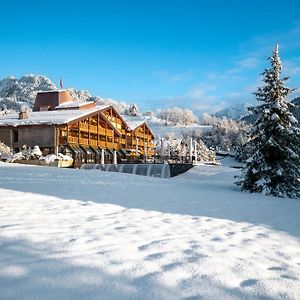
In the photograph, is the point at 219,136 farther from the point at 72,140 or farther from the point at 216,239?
the point at 216,239

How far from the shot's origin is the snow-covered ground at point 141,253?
10.5ft

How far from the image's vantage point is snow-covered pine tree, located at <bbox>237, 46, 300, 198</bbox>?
48.0 ft

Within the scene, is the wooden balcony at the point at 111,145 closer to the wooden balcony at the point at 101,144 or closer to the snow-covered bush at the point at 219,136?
the wooden balcony at the point at 101,144

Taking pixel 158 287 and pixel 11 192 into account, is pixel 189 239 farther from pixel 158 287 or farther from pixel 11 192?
pixel 11 192

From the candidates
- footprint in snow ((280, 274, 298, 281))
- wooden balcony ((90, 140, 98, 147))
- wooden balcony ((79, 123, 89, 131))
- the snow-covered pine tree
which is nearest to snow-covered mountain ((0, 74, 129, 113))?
wooden balcony ((90, 140, 98, 147))

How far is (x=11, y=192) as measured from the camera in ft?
31.4

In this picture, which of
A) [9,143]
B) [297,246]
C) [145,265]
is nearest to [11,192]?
[145,265]

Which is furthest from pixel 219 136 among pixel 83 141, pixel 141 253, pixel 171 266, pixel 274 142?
pixel 171 266

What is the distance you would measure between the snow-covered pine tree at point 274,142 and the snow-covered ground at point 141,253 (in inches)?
266

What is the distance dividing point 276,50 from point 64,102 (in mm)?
41810

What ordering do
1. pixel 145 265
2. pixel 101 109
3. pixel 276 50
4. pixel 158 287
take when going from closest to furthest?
pixel 158 287, pixel 145 265, pixel 276 50, pixel 101 109

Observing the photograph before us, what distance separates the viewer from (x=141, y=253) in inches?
169

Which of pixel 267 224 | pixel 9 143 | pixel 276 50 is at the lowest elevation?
pixel 267 224

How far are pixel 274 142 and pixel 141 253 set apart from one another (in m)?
12.0
